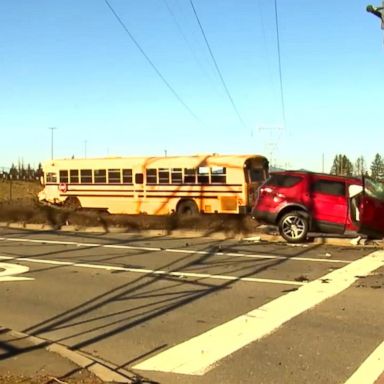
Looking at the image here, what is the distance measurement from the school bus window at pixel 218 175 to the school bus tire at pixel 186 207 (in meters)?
1.31

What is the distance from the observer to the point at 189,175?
25984 mm

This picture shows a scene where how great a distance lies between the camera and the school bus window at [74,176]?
29375 mm

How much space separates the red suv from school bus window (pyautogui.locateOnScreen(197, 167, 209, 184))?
857 cm

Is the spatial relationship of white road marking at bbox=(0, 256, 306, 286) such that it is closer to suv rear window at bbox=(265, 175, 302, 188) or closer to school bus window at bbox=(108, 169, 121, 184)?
suv rear window at bbox=(265, 175, 302, 188)

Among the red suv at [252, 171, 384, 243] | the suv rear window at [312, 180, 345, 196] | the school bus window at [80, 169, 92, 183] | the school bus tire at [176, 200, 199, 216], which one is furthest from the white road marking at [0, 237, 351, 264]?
the school bus window at [80, 169, 92, 183]

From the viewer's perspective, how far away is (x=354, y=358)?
623 centimetres

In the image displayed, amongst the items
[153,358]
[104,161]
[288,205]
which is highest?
[104,161]

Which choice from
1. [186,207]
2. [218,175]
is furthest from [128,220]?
[218,175]

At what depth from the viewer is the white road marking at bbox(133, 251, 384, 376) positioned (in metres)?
6.11

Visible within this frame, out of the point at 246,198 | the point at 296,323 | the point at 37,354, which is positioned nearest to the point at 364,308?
the point at 296,323

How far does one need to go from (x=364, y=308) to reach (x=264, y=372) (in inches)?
124

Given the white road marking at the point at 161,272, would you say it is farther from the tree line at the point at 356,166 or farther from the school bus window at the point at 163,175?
the tree line at the point at 356,166

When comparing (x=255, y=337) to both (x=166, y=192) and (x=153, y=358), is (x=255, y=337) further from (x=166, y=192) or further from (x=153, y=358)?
(x=166, y=192)

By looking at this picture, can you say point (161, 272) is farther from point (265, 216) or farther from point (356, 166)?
point (356, 166)
